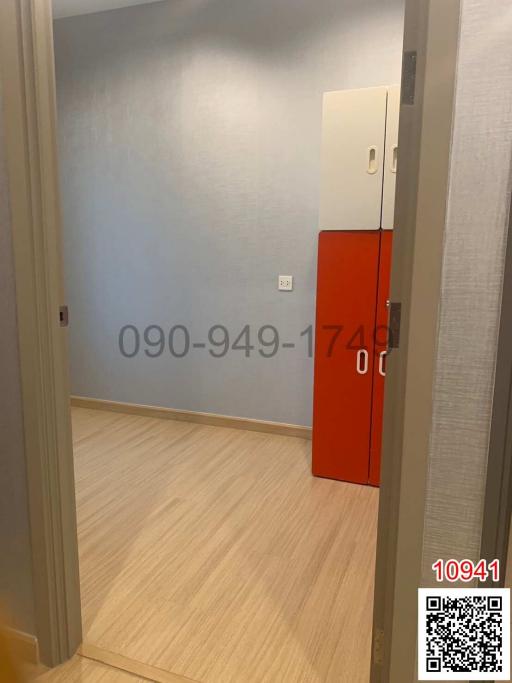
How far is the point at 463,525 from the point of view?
110 cm

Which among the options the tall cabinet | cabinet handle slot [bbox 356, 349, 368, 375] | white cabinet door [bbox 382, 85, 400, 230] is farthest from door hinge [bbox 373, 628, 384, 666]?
white cabinet door [bbox 382, 85, 400, 230]

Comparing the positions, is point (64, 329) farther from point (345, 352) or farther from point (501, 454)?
point (345, 352)

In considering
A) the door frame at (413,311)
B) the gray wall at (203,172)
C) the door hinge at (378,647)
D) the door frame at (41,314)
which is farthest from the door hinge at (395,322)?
the gray wall at (203,172)

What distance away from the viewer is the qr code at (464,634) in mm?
1111

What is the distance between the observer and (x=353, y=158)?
250 cm

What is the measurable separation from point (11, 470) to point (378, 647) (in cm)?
115

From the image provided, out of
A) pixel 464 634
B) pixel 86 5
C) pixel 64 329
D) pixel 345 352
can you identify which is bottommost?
pixel 464 634

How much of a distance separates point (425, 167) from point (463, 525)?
2.57 ft

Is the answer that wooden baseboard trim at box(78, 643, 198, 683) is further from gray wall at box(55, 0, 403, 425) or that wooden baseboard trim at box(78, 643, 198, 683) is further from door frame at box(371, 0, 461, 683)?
gray wall at box(55, 0, 403, 425)

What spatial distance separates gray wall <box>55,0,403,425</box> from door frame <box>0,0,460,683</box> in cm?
200

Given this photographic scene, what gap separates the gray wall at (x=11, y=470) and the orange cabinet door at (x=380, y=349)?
5.54 feet

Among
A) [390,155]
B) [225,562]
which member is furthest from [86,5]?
[225,562]

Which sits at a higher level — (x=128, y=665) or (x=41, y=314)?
(x=41, y=314)

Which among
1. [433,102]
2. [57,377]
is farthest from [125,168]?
[433,102]
